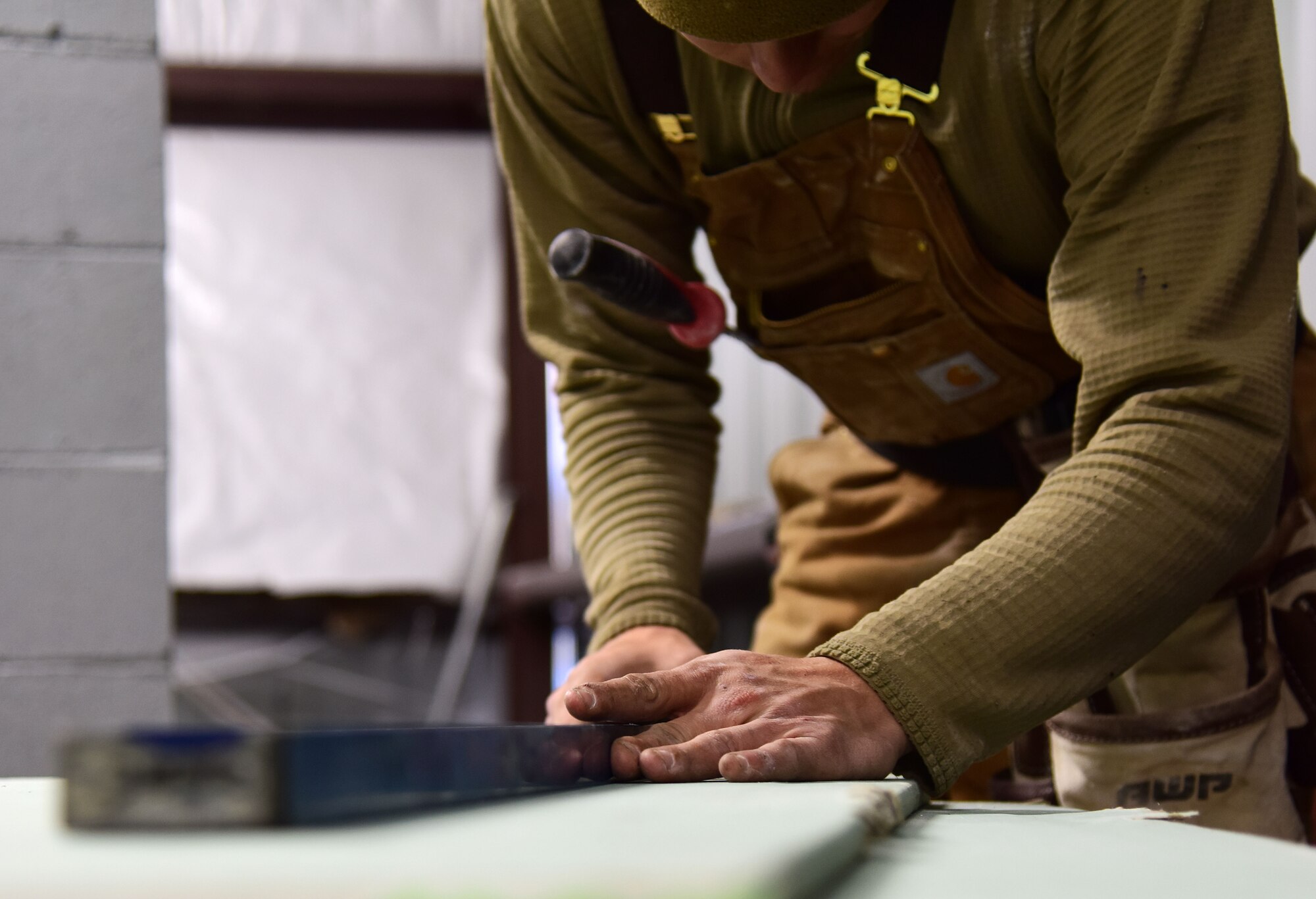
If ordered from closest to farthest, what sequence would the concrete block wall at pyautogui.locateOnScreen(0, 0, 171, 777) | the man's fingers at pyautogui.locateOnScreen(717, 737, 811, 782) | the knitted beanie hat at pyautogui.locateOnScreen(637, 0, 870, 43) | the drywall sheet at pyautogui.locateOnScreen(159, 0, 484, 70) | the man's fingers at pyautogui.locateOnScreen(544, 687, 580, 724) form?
the man's fingers at pyautogui.locateOnScreen(717, 737, 811, 782) → the knitted beanie hat at pyautogui.locateOnScreen(637, 0, 870, 43) → the man's fingers at pyautogui.locateOnScreen(544, 687, 580, 724) → the concrete block wall at pyautogui.locateOnScreen(0, 0, 171, 777) → the drywall sheet at pyautogui.locateOnScreen(159, 0, 484, 70)

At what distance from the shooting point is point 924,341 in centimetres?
101

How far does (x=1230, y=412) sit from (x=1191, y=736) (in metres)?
0.33

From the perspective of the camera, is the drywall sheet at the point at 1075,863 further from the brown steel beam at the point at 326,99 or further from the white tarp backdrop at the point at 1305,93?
the brown steel beam at the point at 326,99

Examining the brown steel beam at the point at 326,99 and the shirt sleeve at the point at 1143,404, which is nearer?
the shirt sleeve at the point at 1143,404

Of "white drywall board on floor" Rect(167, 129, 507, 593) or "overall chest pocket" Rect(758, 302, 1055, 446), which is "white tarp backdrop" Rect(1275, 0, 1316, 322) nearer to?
"overall chest pocket" Rect(758, 302, 1055, 446)

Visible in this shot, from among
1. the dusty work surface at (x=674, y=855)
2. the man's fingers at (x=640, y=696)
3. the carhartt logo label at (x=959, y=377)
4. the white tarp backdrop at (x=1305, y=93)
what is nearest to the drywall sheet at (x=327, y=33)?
the white tarp backdrop at (x=1305, y=93)

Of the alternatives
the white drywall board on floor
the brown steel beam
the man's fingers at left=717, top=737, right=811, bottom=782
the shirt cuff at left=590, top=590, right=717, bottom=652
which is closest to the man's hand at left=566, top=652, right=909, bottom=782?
the man's fingers at left=717, top=737, right=811, bottom=782

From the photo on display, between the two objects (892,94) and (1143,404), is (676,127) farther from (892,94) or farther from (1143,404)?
(1143,404)

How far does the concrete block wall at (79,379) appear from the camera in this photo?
1463 mm

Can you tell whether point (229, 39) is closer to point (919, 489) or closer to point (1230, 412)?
point (919, 489)

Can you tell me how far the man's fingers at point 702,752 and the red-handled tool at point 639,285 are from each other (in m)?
0.36

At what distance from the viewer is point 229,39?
11.4ft

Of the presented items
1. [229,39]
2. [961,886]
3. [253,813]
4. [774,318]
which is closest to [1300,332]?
[774,318]

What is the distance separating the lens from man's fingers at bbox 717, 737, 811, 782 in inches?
24.7
